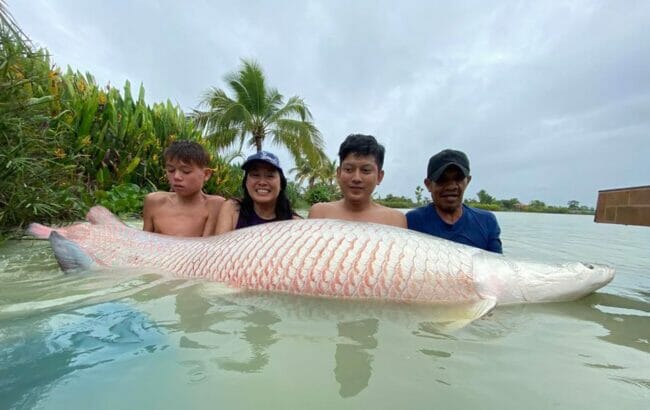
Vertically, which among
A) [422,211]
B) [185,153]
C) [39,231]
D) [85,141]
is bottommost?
[39,231]

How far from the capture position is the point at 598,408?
1.19 meters

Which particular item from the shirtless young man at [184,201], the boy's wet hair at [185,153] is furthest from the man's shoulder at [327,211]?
the boy's wet hair at [185,153]

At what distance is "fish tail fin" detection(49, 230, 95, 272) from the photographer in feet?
9.27

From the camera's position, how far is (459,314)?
79.8 inches

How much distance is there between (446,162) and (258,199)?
5.62ft

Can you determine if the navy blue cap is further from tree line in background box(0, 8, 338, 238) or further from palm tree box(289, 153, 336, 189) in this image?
palm tree box(289, 153, 336, 189)

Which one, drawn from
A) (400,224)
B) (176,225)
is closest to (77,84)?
(176,225)

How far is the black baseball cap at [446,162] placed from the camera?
3150mm

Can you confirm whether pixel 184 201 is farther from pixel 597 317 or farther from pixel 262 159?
pixel 597 317

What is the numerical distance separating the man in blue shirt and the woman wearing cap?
4.41 ft

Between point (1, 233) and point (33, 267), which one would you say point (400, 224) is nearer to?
point (33, 267)

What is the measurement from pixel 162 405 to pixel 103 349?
0.52 meters

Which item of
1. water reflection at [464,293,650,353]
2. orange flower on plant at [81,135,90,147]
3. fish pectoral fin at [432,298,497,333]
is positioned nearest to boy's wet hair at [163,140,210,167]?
fish pectoral fin at [432,298,497,333]

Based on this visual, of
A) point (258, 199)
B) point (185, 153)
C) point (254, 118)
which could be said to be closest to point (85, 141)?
point (185, 153)
